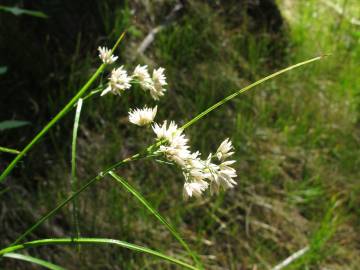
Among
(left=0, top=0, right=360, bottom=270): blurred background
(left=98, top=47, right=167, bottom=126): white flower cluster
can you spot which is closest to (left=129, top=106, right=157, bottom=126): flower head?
(left=98, top=47, right=167, bottom=126): white flower cluster

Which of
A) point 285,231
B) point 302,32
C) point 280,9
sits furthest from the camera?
point 280,9

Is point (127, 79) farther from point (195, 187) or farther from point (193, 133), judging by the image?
point (193, 133)

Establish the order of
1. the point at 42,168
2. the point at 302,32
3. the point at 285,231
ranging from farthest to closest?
the point at 302,32
the point at 285,231
the point at 42,168

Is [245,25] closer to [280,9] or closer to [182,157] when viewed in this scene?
[280,9]

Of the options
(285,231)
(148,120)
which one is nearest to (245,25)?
(285,231)

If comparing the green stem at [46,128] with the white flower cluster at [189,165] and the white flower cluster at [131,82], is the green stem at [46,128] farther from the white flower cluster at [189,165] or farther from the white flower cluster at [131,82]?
the white flower cluster at [189,165]

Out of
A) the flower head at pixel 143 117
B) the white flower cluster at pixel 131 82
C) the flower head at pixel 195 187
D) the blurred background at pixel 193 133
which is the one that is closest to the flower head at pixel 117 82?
the white flower cluster at pixel 131 82

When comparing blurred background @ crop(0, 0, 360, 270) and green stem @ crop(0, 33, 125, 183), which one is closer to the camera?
green stem @ crop(0, 33, 125, 183)

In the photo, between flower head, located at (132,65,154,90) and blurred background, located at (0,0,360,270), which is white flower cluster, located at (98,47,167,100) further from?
blurred background, located at (0,0,360,270)
